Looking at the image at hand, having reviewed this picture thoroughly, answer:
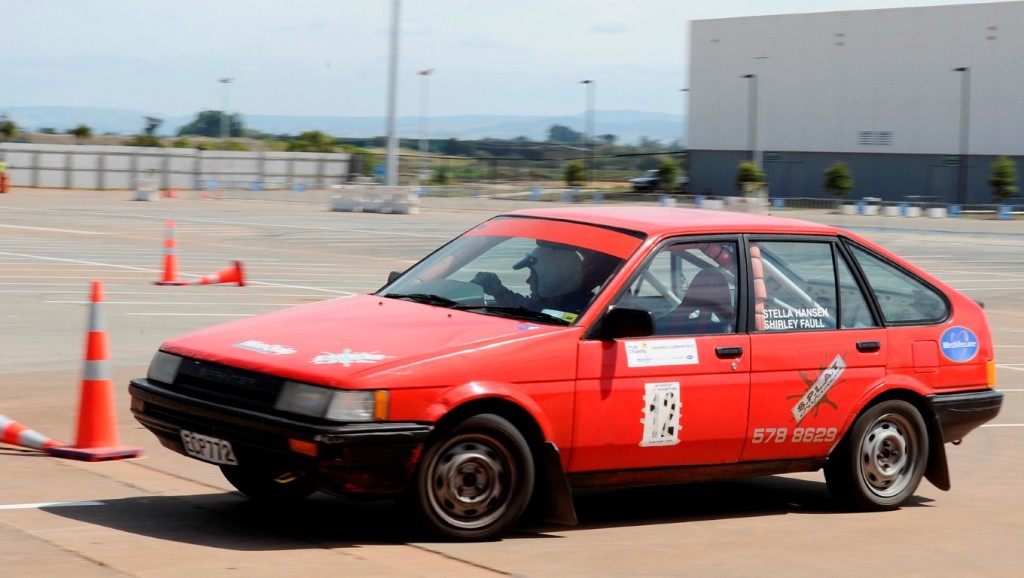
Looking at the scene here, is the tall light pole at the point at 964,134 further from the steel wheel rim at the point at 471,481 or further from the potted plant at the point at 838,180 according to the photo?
the steel wheel rim at the point at 471,481

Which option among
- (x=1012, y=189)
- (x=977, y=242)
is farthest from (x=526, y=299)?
(x=1012, y=189)

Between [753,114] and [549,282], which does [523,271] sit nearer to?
[549,282]

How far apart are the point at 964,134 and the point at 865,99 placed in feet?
23.4

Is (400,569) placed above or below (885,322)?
below

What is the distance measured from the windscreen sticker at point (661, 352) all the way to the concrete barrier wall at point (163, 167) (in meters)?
71.4

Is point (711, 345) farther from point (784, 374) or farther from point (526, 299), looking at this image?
point (526, 299)

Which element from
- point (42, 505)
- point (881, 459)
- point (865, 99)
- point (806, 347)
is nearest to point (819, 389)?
point (806, 347)

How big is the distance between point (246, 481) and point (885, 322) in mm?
3362

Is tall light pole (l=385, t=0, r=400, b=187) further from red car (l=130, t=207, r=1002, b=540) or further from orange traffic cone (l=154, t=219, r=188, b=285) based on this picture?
red car (l=130, t=207, r=1002, b=540)

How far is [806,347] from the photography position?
7.02 metres

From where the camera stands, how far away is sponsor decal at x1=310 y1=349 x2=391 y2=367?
5.84 meters

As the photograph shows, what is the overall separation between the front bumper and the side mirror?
3.38 ft

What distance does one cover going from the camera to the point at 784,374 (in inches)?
273

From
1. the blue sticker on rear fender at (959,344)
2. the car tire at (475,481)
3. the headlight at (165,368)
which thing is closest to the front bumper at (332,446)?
the car tire at (475,481)
